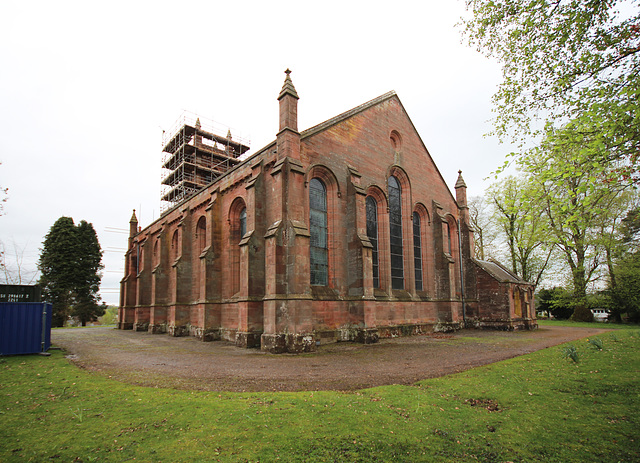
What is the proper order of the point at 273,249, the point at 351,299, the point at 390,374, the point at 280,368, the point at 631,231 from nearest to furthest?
the point at 390,374 → the point at 280,368 → the point at 273,249 → the point at 351,299 → the point at 631,231

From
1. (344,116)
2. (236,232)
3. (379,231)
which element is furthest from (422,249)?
(236,232)

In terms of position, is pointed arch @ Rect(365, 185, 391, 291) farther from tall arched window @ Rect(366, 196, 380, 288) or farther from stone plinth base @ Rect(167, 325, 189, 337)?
stone plinth base @ Rect(167, 325, 189, 337)

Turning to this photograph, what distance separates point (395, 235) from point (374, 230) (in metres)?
2.03

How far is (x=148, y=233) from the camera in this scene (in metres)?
32.5

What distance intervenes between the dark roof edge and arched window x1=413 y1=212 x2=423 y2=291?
7737 mm

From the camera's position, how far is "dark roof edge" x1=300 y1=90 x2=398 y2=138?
17.0 metres

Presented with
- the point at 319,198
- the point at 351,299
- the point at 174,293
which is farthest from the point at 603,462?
the point at 174,293

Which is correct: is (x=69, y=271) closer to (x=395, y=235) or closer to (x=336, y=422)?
(x=395, y=235)

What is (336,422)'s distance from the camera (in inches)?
202

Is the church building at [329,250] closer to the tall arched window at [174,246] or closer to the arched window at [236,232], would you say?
Result: the arched window at [236,232]

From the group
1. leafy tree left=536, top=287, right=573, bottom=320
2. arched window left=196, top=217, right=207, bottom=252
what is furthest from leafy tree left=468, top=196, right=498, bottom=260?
arched window left=196, top=217, right=207, bottom=252

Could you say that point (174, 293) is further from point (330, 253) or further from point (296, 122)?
point (296, 122)

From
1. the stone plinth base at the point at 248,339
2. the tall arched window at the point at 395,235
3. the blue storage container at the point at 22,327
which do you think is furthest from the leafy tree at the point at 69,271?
the tall arched window at the point at 395,235

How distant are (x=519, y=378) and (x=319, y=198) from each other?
38.1 feet
